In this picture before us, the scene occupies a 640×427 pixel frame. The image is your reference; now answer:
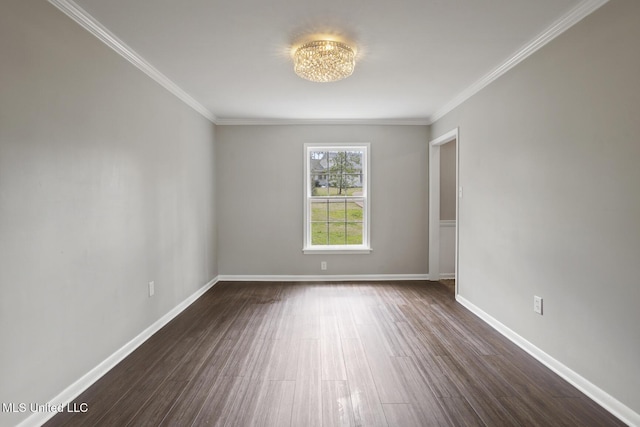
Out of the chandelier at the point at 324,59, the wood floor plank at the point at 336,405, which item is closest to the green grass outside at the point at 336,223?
the chandelier at the point at 324,59

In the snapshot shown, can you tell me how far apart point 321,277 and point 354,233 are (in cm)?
86

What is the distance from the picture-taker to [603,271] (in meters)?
1.90

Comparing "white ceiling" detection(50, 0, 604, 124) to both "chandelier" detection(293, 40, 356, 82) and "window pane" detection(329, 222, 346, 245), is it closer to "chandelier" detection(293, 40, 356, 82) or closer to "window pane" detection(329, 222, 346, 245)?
"chandelier" detection(293, 40, 356, 82)

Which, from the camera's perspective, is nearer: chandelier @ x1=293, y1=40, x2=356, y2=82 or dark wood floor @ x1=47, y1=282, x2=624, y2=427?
dark wood floor @ x1=47, y1=282, x2=624, y2=427

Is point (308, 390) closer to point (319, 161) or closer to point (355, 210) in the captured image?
point (355, 210)

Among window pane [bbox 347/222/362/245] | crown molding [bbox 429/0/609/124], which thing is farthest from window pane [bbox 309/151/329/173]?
crown molding [bbox 429/0/609/124]

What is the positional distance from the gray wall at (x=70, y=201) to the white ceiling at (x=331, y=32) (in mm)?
298

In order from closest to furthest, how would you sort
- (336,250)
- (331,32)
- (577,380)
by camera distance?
(577,380)
(331,32)
(336,250)

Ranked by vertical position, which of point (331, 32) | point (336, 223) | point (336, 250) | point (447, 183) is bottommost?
point (336, 250)

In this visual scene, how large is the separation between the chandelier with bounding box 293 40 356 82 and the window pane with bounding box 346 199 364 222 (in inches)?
99.7

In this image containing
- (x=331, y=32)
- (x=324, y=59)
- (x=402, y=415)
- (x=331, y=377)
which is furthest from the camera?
(x=324, y=59)

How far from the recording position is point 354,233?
498 centimetres

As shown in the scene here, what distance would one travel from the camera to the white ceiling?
2.01 m

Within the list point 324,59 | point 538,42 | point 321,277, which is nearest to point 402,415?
point 324,59
